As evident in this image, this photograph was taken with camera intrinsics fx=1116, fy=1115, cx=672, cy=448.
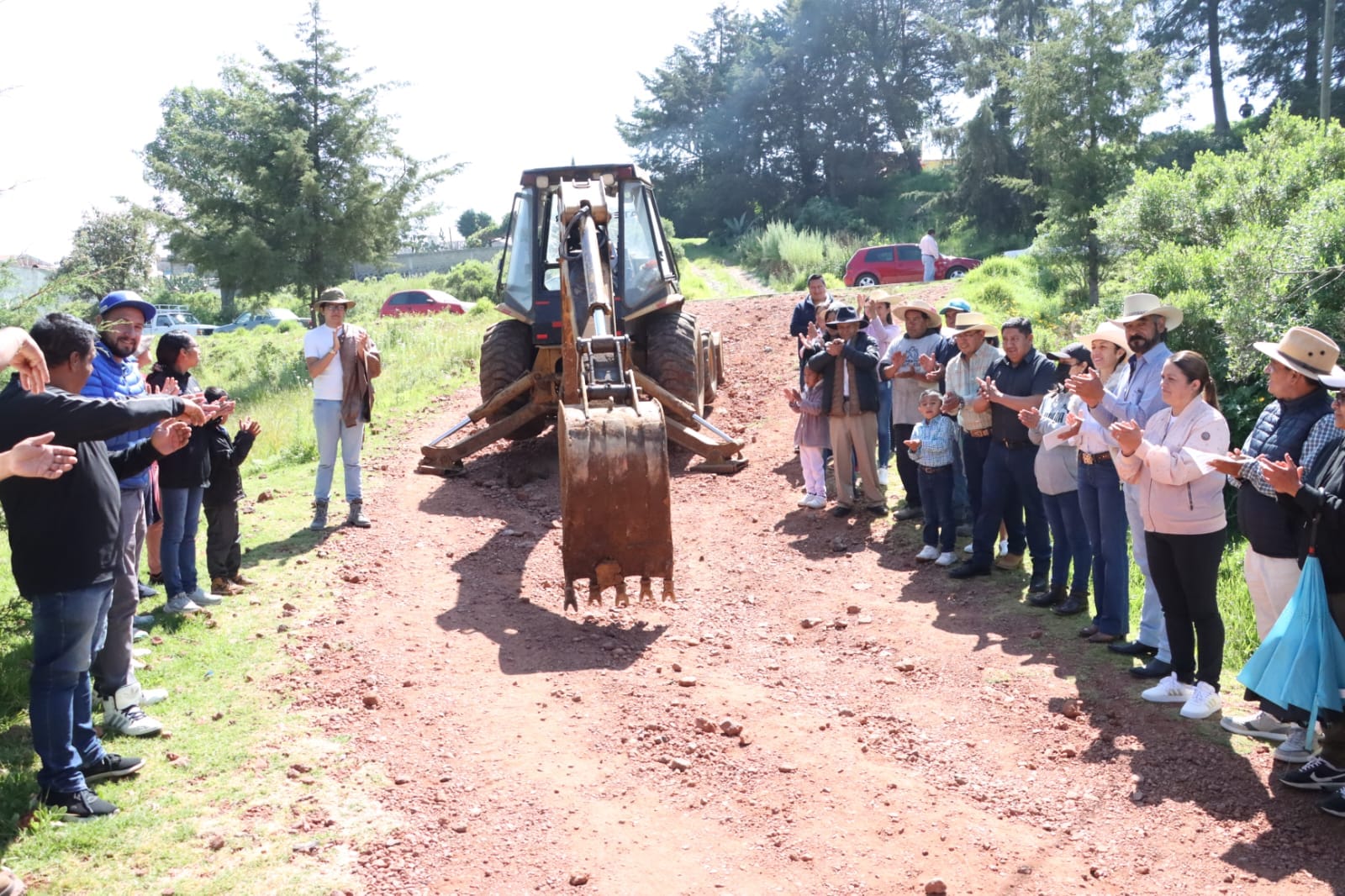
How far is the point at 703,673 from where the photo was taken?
A: 630cm

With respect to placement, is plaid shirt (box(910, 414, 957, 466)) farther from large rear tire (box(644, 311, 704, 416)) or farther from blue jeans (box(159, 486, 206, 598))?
blue jeans (box(159, 486, 206, 598))

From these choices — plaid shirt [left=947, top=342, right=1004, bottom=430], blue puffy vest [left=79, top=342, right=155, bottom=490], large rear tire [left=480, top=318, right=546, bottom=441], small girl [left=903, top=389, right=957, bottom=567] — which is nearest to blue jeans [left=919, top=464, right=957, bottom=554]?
small girl [left=903, top=389, right=957, bottom=567]

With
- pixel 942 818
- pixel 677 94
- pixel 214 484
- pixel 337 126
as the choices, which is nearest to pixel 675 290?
pixel 214 484

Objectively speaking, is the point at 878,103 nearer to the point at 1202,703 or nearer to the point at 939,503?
the point at 939,503

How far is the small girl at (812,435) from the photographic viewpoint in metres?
9.51

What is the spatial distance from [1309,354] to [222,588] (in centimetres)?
656

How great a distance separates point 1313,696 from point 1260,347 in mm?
1649

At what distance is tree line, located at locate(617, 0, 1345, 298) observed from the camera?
38.2 metres

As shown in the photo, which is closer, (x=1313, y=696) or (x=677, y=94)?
(x=1313, y=696)

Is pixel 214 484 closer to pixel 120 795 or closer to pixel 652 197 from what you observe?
pixel 120 795

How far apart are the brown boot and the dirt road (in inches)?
28.6

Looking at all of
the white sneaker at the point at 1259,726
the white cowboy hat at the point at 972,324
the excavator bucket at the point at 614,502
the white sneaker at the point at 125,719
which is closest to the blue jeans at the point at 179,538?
the white sneaker at the point at 125,719

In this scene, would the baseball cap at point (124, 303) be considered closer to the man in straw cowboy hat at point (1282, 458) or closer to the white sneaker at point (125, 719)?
the white sneaker at point (125, 719)

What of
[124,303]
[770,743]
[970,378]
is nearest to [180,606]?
[124,303]
